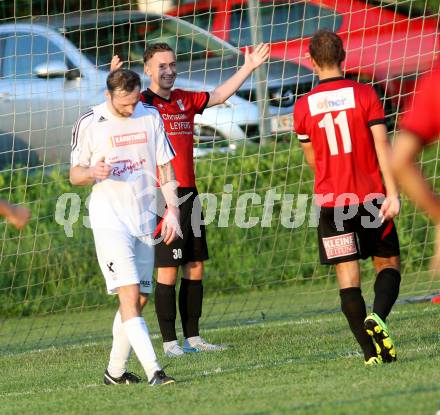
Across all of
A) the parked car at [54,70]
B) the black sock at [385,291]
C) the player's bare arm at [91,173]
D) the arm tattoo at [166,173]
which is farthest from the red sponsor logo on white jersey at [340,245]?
the parked car at [54,70]

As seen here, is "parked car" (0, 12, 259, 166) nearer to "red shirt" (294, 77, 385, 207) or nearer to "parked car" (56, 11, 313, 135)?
"parked car" (56, 11, 313, 135)

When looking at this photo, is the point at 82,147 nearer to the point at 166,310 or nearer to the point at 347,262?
the point at 347,262

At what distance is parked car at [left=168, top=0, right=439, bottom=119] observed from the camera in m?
11.5

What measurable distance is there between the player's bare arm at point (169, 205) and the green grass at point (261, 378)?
0.87 metres

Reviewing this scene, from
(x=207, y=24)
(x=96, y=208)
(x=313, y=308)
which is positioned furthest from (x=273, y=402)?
(x=207, y=24)

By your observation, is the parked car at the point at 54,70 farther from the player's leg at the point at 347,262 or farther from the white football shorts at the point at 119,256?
the player's leg at the point at 347,262

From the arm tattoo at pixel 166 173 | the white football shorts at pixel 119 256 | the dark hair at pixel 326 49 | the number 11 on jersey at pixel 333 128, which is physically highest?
the dark hair at pixel 326 49

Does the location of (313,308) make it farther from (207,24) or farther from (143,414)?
(143,414)

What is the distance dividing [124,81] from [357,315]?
188 cm

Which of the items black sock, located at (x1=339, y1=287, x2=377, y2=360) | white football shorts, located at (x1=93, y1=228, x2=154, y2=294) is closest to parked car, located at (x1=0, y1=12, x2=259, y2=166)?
white football shorts, located at (x1=93, y1=228, x2=154, y2=294)

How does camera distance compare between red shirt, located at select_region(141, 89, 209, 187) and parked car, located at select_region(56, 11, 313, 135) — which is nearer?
red shirt, located at select_region(141, 89, 209, 187)

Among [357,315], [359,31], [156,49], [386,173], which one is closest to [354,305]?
[357,315]

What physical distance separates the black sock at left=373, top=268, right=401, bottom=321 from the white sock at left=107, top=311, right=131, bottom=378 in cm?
146

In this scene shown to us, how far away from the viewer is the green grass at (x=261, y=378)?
18.9 feet
